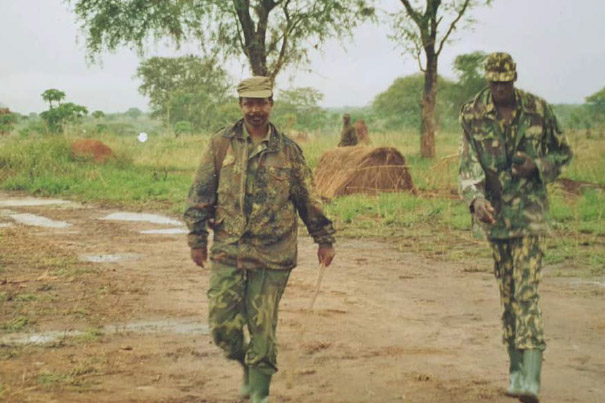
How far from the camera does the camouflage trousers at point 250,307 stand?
454 cm

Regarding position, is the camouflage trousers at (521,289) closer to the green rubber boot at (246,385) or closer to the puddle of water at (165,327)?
the green rubber boot at (246,385)

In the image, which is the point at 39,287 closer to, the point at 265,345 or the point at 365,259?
the point at 365,259

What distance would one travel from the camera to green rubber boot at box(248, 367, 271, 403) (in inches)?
178

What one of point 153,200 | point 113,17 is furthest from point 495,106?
point 113,17

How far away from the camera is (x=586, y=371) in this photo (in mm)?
5348

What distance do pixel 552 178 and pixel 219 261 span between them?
1.66 meters

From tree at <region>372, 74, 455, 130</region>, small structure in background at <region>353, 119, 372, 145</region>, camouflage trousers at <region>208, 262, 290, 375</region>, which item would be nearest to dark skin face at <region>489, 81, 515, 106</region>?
camouflage trousers at <region>208, 262, 290, 375</region>

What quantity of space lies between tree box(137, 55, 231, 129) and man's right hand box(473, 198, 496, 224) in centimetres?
4622

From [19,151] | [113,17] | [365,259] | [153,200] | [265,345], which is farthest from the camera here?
[113,17]

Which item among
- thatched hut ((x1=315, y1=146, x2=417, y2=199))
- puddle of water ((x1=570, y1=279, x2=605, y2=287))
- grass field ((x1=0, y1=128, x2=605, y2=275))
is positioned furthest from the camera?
thatched hut ((x1=315, y1=146, x2=417, y2=199))

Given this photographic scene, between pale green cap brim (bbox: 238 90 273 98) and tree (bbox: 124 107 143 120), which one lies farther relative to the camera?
tree (bbox: 124 107 143 120)

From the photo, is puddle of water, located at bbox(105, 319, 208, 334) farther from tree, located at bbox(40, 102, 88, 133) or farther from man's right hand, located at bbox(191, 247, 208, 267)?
tree, located at bbox(40, 102, 88, 133)

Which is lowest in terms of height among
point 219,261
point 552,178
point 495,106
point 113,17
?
point 219,261

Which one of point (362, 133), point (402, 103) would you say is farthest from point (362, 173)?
point (402, 103)
